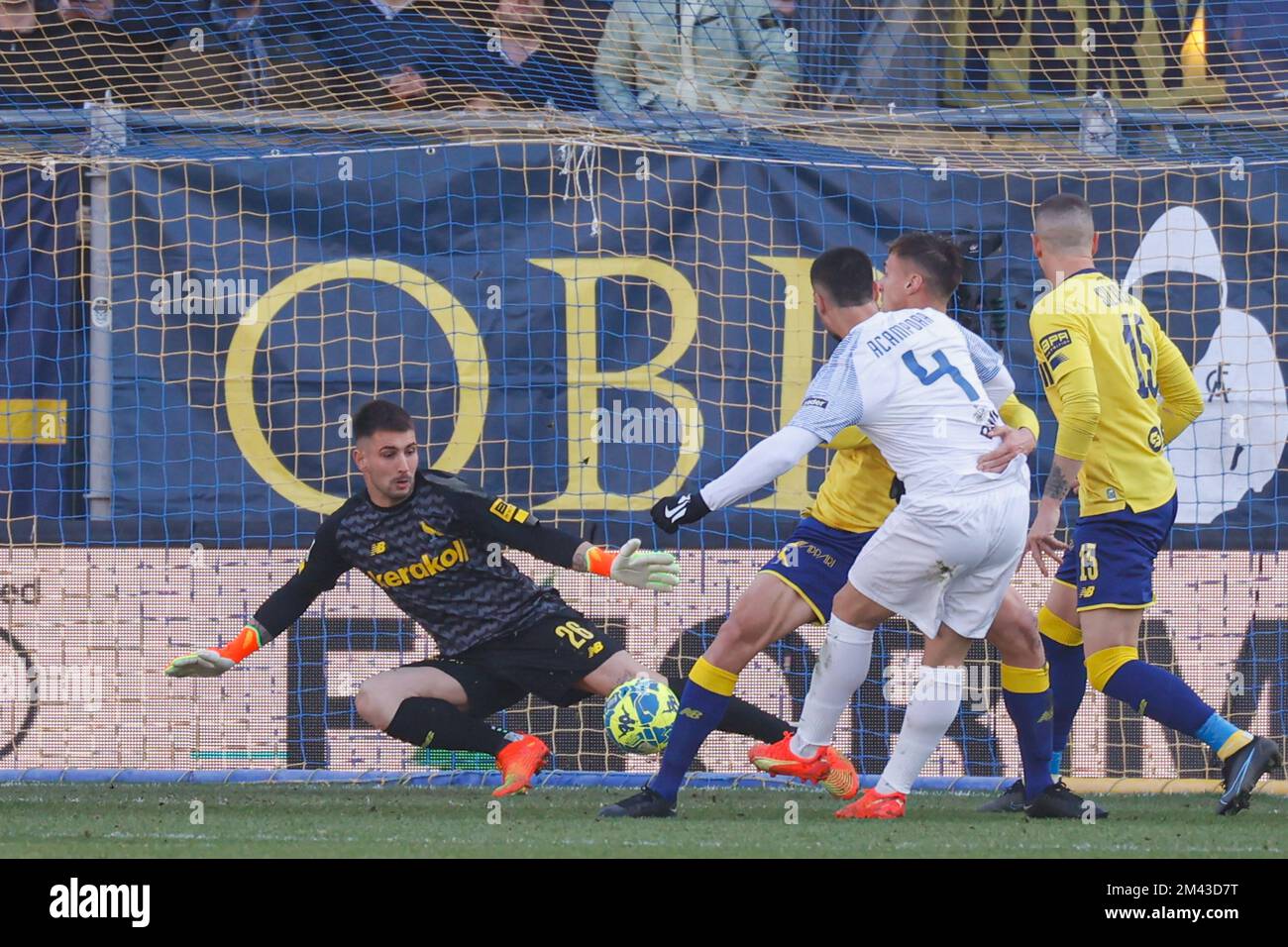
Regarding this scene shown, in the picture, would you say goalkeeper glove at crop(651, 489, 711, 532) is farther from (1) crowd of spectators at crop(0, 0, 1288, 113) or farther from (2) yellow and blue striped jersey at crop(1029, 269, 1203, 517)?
(1) crowd of spectators at crop(0, 0, 1288, 113)

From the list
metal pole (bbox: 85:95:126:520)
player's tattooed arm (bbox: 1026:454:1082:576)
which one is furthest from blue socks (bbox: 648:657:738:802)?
metal pole (bbox: 85:95:126:520)

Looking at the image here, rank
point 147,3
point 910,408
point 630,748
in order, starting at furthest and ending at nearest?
point 147,3 → point 630,748 → point 910,408

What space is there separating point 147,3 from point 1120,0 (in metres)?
4.87

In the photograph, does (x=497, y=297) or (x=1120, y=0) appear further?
(x=1120, y=0)

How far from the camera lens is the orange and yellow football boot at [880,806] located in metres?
5.60

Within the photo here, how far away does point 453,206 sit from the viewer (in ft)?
25.9

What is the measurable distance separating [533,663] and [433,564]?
0.50 meters

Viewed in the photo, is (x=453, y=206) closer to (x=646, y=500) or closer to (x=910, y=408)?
(x=646, y=500)

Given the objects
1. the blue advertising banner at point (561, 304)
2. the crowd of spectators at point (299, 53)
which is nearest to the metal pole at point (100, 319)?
the blue advertising banner at point (561, 304)

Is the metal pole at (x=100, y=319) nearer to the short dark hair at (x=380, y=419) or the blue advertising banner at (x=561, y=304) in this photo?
the blue advertising banner at (x=561, y=304)

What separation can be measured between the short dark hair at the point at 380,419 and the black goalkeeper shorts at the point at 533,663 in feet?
2.79

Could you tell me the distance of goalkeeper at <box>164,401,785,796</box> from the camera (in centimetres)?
629

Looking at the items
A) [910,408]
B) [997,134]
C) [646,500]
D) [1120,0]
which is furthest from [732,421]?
[1120,0]

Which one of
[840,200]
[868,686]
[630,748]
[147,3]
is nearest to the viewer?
[630,748]
